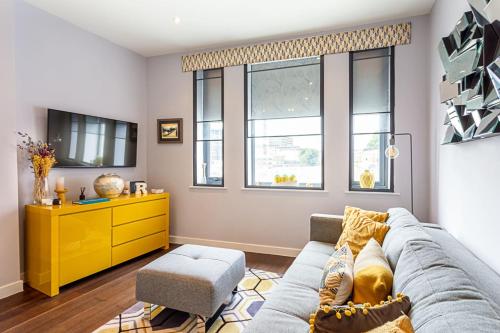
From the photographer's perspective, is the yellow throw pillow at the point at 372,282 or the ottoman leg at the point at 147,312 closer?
the yellow throw pillow at the point at 372,282

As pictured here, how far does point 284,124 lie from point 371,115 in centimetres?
106

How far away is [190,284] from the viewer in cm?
191

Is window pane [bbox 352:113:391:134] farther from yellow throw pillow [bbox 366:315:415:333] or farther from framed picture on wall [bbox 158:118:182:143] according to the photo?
yellow throw pillow [bbox 366:315:415:333]

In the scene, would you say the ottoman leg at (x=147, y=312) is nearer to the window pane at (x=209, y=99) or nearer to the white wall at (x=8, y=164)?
the white wall at (x=8, y=164)

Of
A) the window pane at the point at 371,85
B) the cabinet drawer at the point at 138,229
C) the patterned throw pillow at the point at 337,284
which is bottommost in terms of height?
the cabinet drawer at the point at 138,229

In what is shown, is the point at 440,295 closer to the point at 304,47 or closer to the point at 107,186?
the point at 304,47

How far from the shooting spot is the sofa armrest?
2.64m

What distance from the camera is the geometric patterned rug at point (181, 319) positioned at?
6.51ft

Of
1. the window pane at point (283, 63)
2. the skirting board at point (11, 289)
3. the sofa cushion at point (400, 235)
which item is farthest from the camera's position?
the window pane at point (283, 63)

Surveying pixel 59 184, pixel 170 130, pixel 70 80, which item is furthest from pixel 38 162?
pixel 170 130

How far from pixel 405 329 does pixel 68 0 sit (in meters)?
3.61

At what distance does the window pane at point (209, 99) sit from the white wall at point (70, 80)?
90 centimetres

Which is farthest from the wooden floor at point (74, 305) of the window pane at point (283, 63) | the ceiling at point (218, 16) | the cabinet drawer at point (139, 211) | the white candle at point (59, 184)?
the ceiling at point (218, 16)

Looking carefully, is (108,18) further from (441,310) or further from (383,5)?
(441,310)
